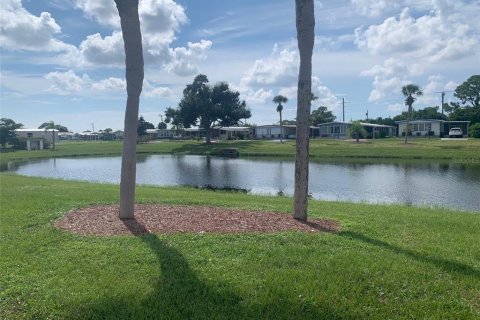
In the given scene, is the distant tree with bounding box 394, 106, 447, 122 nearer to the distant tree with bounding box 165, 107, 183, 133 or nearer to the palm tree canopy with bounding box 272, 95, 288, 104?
the palm tree canopy with bounding box 272, 95, 288, 104

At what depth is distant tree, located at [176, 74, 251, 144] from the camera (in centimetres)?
7731

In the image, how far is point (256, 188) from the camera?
25453mm

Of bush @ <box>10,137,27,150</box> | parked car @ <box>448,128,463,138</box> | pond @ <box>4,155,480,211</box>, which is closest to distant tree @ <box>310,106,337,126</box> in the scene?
parked car @ <box>448,128,463,138</box>

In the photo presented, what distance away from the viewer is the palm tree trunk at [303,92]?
8266 millimetres

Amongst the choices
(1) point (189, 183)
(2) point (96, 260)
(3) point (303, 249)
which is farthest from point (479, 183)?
(2) point (96, 260)

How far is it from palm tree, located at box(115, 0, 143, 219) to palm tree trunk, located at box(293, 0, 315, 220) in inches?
118

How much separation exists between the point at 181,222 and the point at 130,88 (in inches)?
104

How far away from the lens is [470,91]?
100 metres

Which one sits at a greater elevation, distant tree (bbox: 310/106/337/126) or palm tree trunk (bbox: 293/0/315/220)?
distant tree (bbox: 310/106/337/126)

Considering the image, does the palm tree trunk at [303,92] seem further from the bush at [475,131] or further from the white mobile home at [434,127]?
the white mobile home at [434,127]

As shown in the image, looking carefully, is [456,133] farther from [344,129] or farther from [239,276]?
[239,276]

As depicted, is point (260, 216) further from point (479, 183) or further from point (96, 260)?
point (479, 183)

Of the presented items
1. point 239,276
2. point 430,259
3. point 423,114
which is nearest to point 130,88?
point 239,276

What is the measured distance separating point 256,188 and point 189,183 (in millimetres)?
4913
